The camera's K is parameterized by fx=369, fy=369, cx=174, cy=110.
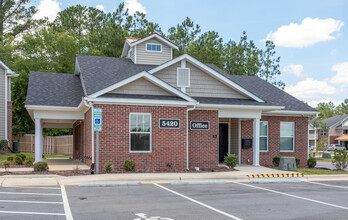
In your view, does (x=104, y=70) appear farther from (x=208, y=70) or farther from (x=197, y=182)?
(x=197, y=182)

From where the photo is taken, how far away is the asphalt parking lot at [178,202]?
8078 millimetres

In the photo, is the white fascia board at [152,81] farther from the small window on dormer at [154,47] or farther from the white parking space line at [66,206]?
the small window on dormer at [154,47]

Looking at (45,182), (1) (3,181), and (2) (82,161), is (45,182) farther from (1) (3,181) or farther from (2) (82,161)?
(2) (82,161)

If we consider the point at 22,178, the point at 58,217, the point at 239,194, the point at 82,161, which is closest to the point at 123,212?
the point at 58,217

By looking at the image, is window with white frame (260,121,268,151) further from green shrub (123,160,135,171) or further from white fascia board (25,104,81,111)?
white fascia board (25,104,81,111)

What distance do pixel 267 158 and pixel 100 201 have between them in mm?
13132

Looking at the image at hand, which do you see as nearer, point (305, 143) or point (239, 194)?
point (239, 194)

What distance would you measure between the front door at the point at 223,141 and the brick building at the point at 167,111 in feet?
0.18

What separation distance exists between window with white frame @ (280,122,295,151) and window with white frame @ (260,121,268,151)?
100 centimetres

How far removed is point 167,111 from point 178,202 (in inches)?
278

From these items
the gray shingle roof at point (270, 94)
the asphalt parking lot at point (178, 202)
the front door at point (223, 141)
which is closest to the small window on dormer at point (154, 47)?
the gray shingle roof at point (270, 94)

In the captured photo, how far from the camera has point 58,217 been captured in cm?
768

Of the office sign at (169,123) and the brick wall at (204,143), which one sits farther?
the brick wall at (204,143)

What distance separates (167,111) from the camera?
53.5ft
